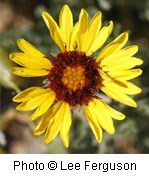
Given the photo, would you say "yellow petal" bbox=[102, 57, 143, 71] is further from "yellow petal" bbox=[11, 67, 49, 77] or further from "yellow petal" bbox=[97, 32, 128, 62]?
"yellow petal" bbox=[11, 67, 49, 77]

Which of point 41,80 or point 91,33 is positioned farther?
point 41,80

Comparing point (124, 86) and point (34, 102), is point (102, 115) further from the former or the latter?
point (34, 102)

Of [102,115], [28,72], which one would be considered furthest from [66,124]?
[28,72]

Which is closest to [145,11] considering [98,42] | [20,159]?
[98,42]

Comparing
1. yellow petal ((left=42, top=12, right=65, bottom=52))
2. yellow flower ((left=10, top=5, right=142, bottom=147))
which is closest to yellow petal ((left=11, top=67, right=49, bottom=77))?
yellow flower ((left=10, top=5, right=142, bottom=147))

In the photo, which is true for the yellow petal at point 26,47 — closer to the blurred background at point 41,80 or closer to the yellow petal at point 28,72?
the yellow petal at point 28,72

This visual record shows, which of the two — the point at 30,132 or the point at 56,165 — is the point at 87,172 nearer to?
the point at 56,165

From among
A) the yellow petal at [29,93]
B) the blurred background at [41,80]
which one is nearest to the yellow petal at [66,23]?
the yellow petal at [29,93]
